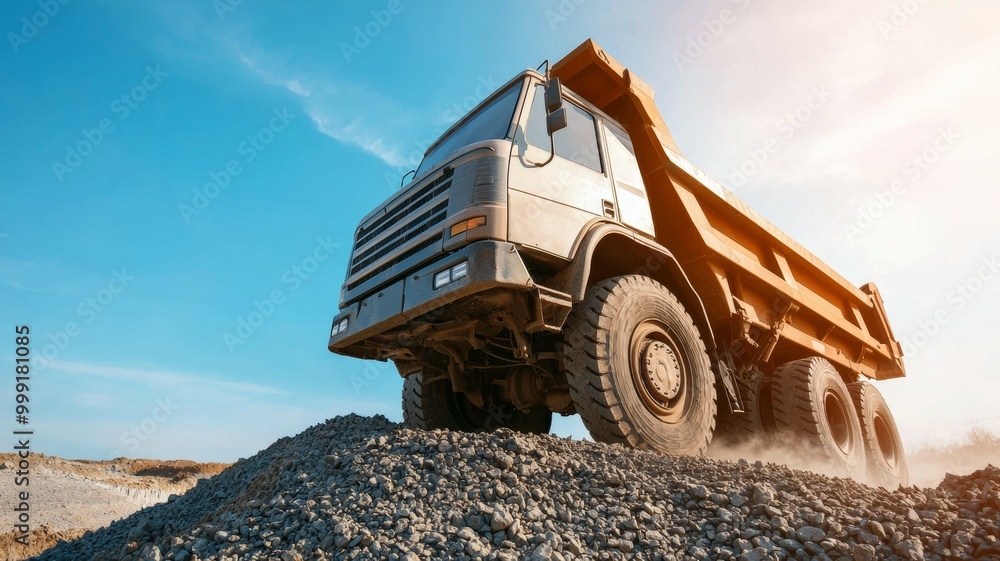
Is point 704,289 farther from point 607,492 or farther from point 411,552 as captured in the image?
point 411,552

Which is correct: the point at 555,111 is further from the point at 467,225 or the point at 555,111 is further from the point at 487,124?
the point at 467,225

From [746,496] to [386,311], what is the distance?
2.66 metres

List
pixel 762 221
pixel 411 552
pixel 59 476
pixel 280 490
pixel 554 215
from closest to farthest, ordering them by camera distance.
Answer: pixel 411 552
pixel 280 490
pixel 554 215
pixel 762 221
pixel 59 476

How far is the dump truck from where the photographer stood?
376cm

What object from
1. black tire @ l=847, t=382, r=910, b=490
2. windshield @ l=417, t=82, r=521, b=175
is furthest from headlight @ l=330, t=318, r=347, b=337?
black tire @ l=847, t=382, r=910, b=490

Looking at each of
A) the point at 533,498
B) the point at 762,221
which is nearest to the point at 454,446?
the point at 533,498

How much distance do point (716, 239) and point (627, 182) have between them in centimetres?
130

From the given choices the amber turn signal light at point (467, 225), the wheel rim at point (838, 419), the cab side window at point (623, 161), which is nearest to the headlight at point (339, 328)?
the amber turn signal light at point (467, 225)

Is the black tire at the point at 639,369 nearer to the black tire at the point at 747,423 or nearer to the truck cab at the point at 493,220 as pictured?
the truck cab at the point at 493,220

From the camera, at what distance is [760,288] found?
6191 millimetres

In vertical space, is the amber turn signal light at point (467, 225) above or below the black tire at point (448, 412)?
above

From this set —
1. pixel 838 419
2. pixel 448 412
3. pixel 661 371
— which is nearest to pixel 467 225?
pixel 661 371

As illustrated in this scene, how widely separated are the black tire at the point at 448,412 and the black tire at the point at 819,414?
2.83 meters

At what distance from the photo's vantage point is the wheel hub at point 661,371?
4.16 meters
